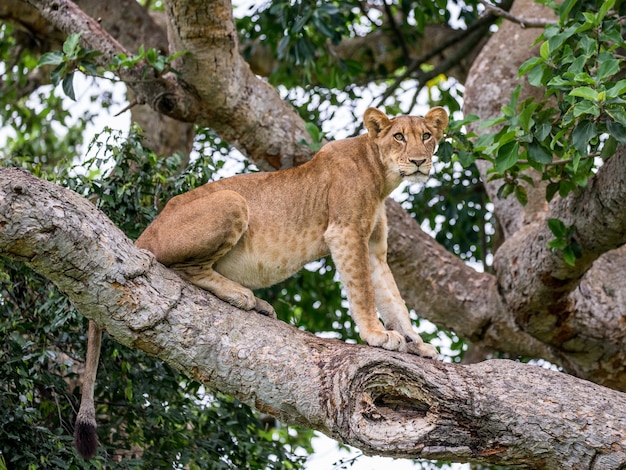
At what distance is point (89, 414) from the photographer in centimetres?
451

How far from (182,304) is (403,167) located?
159 cm

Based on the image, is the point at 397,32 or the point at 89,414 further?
the point at 397,32

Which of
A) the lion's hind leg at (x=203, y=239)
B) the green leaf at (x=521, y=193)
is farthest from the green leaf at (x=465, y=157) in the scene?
the lion's hind leg at (x=203, y=239)

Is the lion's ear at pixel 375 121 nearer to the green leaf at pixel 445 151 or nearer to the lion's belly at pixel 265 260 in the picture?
the green leaf at pixel 445 151

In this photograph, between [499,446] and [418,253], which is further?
[418,253]

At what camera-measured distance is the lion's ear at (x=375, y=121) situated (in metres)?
5.48

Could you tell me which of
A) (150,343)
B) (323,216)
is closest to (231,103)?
(323,216)

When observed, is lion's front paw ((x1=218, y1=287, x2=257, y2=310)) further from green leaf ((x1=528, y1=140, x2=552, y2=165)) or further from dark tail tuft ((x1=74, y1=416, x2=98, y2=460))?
green leaf ((x1=528, y1=140, x2=552, y2=165))

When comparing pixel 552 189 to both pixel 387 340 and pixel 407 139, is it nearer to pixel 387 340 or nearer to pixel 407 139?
→ pixel 407 139

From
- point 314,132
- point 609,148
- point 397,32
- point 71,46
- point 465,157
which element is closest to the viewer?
point 609,148

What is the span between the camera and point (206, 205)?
16.4 feet

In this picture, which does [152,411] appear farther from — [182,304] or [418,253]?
[418,253]

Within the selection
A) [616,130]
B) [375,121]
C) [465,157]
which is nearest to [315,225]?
[375,121]

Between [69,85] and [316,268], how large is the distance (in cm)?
320
